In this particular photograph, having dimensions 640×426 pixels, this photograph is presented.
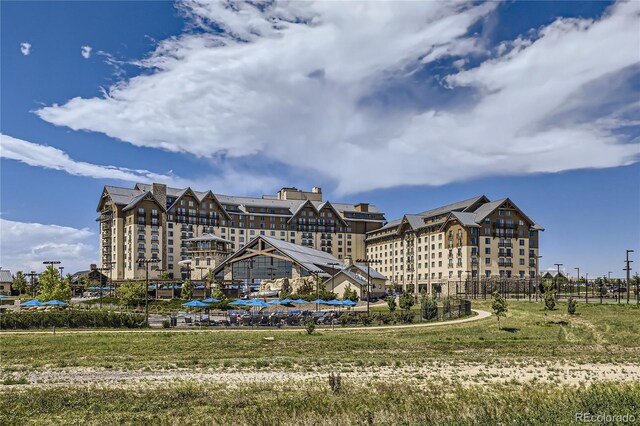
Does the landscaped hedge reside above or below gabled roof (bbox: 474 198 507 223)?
below

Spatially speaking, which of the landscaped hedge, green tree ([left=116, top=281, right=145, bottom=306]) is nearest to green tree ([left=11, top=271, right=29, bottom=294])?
green tree ([left=116, top=281, right=145, bottom=306])

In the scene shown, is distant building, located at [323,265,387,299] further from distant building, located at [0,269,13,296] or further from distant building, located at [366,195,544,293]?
distant building, located at [0,269,13,296]

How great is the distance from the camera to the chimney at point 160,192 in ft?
469

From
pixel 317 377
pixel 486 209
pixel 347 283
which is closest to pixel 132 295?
pixel 347 283

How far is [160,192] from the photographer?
472ft

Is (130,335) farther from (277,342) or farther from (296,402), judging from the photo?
(296,402)

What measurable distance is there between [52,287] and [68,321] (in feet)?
116

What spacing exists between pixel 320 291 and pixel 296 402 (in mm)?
70686

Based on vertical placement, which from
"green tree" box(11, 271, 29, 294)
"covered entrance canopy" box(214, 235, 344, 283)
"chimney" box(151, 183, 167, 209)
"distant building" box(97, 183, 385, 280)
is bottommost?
"green tree" box(11, 271, 29, 294)

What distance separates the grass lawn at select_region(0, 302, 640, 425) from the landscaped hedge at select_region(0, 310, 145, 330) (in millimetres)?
4788

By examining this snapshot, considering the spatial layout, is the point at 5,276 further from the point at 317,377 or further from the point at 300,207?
the point at 317,377

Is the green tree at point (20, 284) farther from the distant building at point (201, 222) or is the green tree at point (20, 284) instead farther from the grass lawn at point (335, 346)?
the grass lawn at point (335, 346)

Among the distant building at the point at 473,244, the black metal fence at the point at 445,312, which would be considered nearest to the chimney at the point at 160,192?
the distant building at the point at 473,244

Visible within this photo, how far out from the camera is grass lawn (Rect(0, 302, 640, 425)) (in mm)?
20281
